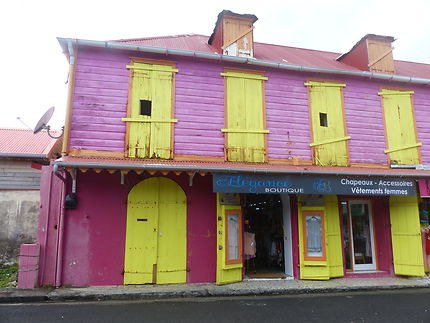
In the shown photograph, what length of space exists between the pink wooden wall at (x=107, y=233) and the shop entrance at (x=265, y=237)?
1.48 meters

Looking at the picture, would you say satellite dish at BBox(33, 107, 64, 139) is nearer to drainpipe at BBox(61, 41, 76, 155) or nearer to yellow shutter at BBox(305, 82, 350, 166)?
drainpipe at BBox(61, 41, 76, 155)

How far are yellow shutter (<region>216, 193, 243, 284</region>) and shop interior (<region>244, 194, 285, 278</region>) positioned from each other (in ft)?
2.62

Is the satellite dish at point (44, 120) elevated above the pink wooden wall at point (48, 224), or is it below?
above

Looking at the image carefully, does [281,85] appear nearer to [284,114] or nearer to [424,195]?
[284,114]

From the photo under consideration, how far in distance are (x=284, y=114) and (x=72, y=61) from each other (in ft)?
19.0

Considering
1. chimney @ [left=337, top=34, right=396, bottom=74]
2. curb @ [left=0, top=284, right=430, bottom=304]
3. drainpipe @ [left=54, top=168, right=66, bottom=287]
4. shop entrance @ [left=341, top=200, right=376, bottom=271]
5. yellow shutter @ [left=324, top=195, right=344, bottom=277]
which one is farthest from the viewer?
chimney @ [left=337, top=34, right=396, bottom=74]

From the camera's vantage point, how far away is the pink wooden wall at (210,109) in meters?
7.69

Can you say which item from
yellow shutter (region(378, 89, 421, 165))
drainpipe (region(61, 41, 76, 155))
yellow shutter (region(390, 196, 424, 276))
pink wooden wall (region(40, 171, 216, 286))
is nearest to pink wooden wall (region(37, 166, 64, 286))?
pink wooden wall (region(40, 171, 216, 286))

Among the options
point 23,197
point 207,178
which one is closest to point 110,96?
point 207,178

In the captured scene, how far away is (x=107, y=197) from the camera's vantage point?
7734mm

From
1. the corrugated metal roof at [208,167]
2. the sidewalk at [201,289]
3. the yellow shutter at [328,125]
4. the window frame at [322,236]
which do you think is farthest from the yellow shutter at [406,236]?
the window frame at [322,236]

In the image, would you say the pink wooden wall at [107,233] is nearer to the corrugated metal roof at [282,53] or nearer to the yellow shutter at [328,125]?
the yellow shutter at [328,125]

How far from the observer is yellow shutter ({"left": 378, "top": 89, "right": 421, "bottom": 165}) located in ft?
30.8

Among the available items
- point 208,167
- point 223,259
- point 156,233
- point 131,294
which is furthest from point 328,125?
point 131,294
